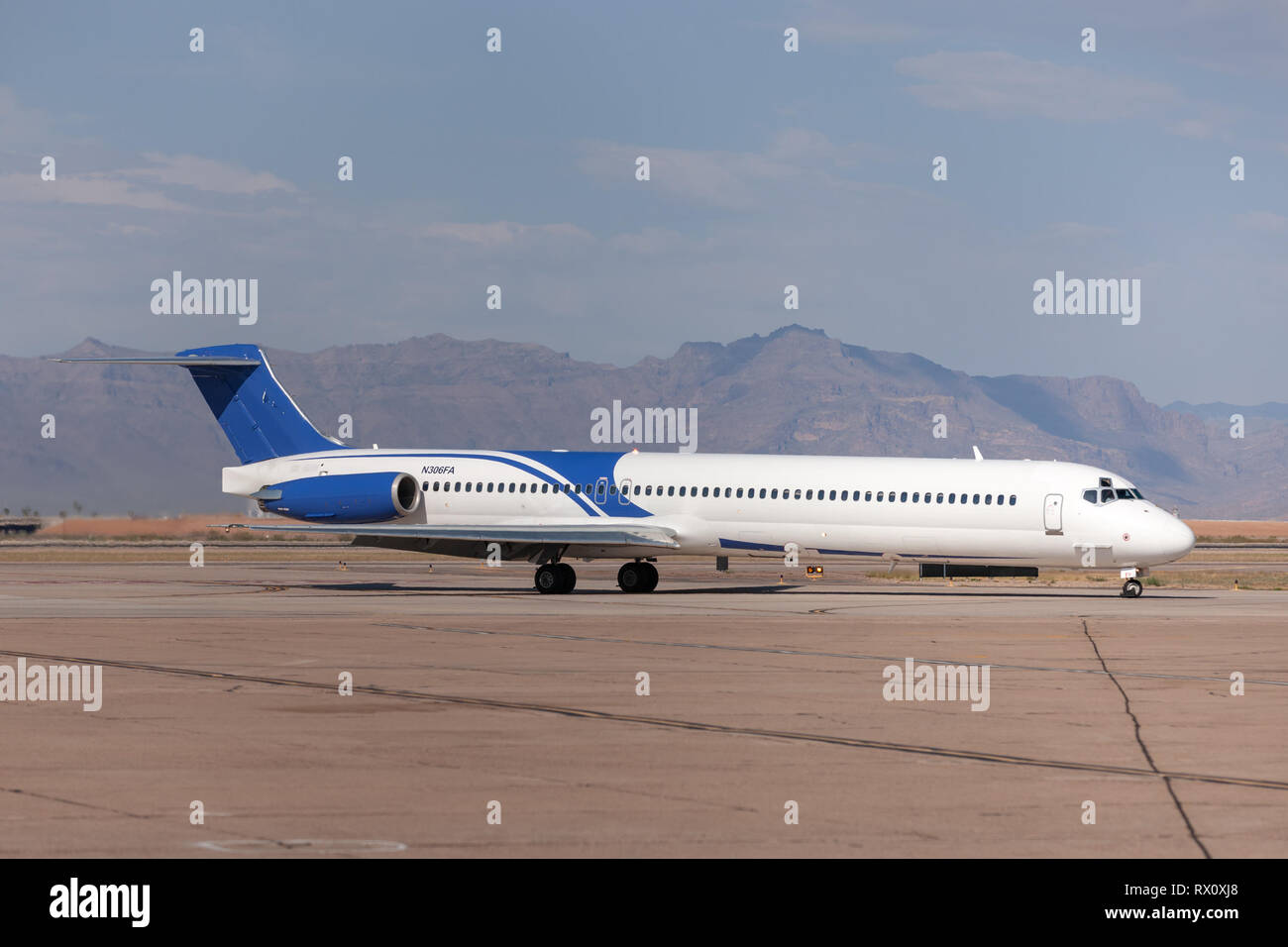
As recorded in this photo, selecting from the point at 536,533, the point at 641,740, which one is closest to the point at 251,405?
the point at 536,533

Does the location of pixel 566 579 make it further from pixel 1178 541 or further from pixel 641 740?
pixel 641 740

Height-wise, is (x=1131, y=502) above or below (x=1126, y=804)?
above

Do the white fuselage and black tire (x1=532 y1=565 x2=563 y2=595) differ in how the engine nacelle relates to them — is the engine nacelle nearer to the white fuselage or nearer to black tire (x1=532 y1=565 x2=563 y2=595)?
the white fuselage

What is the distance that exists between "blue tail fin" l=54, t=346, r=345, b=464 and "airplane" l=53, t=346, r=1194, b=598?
43mm

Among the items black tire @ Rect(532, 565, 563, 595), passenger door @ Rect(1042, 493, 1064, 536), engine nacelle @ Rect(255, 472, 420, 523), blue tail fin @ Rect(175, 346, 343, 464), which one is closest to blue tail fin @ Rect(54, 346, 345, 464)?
blue tail fin @ Rect(175, 346, 343, 464)

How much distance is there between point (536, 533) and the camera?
127 ft

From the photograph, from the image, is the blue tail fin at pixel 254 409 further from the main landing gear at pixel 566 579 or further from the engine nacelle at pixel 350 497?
the main landing gear at pixel 566 579

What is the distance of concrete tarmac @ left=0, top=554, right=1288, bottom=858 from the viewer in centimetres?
1033

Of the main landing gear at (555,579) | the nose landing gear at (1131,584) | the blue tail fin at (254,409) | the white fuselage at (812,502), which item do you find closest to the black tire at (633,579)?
the white fuselage at (812,502)
